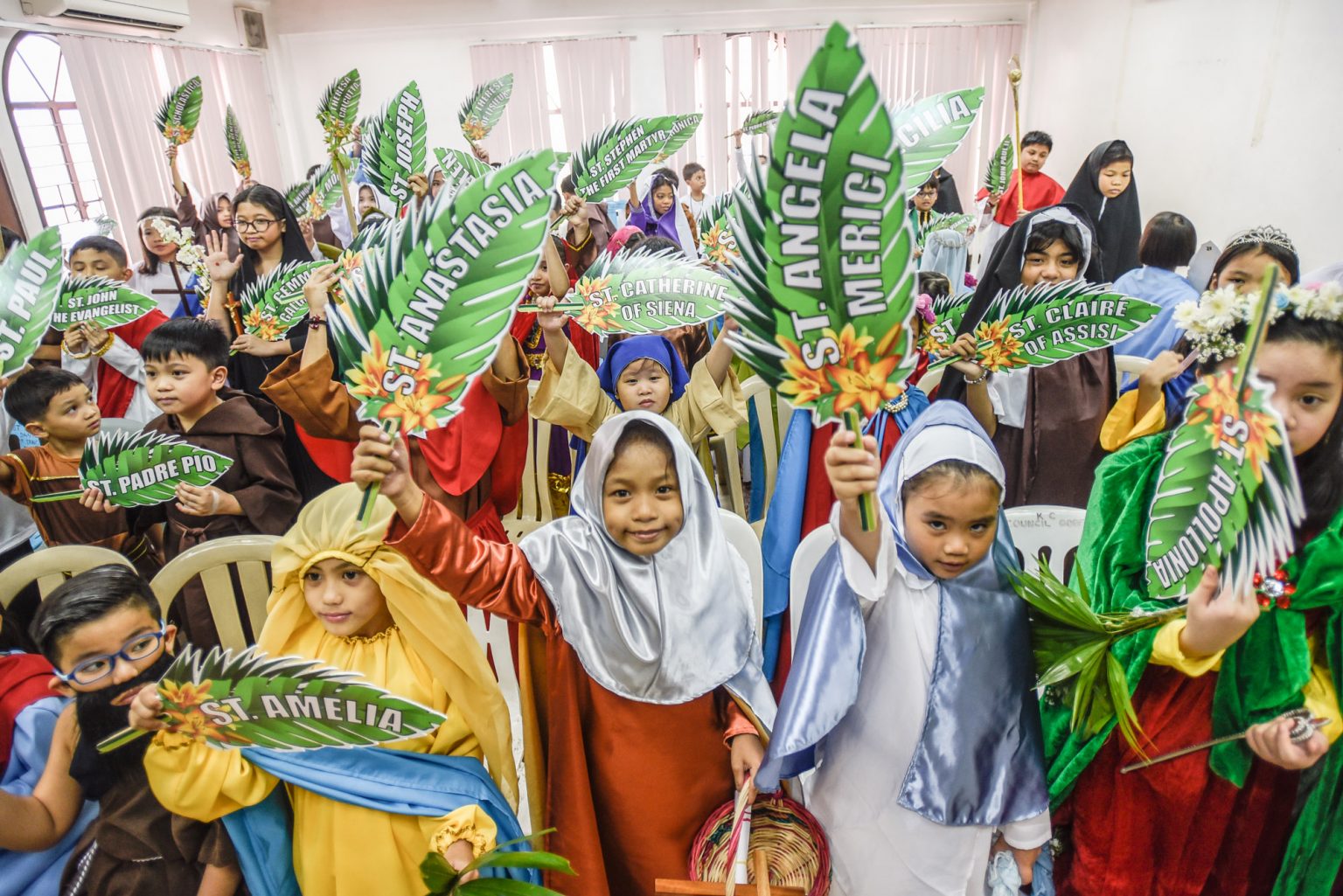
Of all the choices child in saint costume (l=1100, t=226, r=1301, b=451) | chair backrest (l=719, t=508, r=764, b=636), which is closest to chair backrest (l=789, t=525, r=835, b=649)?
chair backrest (l=719, t=508, r=764, b=636)

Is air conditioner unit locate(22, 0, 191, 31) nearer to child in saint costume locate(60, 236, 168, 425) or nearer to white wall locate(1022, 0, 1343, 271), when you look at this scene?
child in saint costume locate(60, 236, 168, 425)

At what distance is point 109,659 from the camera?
1.11m

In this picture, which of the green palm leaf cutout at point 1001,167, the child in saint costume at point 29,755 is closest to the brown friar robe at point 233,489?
the child in saint costume at point 29,755

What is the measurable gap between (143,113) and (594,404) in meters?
7.25

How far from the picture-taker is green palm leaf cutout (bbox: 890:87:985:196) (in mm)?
1596

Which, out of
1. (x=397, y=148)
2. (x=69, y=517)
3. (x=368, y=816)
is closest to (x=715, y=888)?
(x=368, y=816)

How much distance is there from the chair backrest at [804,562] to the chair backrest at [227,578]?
1.18m

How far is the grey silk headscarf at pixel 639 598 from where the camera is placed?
127cm

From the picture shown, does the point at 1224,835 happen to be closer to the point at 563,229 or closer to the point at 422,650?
the point at 422,650

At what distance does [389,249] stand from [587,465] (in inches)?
21.0

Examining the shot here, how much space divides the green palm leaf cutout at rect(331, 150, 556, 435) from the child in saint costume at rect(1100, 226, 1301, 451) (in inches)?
53.5

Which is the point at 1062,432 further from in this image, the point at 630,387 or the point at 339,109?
the point at 339,109

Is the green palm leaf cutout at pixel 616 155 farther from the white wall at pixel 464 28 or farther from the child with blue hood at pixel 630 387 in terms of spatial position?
the white wall at pixel 464 28

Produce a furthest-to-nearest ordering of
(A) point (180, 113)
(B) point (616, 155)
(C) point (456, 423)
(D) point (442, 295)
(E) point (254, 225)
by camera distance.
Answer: (A) point (180, 113) < (E) point (254, 225) < (B) point (616, 155) < (C) point (456, 423) < (D) point (442, 295)
